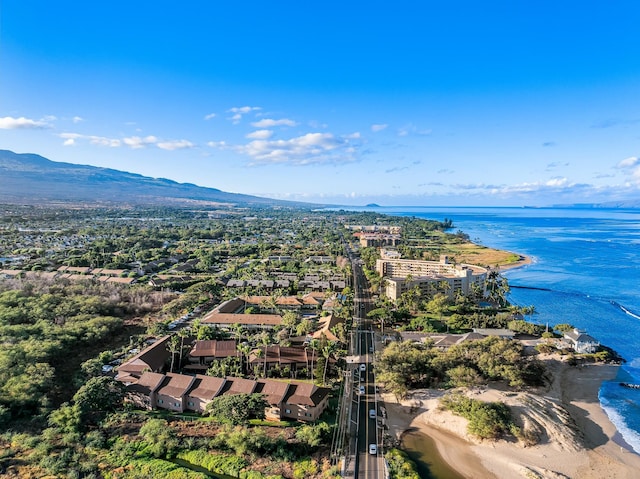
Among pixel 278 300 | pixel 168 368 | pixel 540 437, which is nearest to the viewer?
pixel 540 437

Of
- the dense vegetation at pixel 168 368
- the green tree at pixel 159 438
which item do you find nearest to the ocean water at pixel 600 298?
the dense vegetation at pixel 168 368

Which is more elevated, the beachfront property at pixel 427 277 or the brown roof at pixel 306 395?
the beachfront property at pixel 427 277

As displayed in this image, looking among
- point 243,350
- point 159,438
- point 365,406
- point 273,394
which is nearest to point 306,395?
point 273,394

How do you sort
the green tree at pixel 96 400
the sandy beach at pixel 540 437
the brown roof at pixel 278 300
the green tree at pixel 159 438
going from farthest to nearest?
the brown roof at pixel 278 300 < the green tree at pixel 96 400 < the sandy beach at pixel 540 437 < the green tree at pixel 159 438

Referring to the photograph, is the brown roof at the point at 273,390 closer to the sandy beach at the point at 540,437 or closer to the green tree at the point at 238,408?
the green tree at the point at 238,408

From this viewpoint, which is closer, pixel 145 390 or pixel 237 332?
pixel 145 390

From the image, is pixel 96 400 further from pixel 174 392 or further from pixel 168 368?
pixel 168 368
